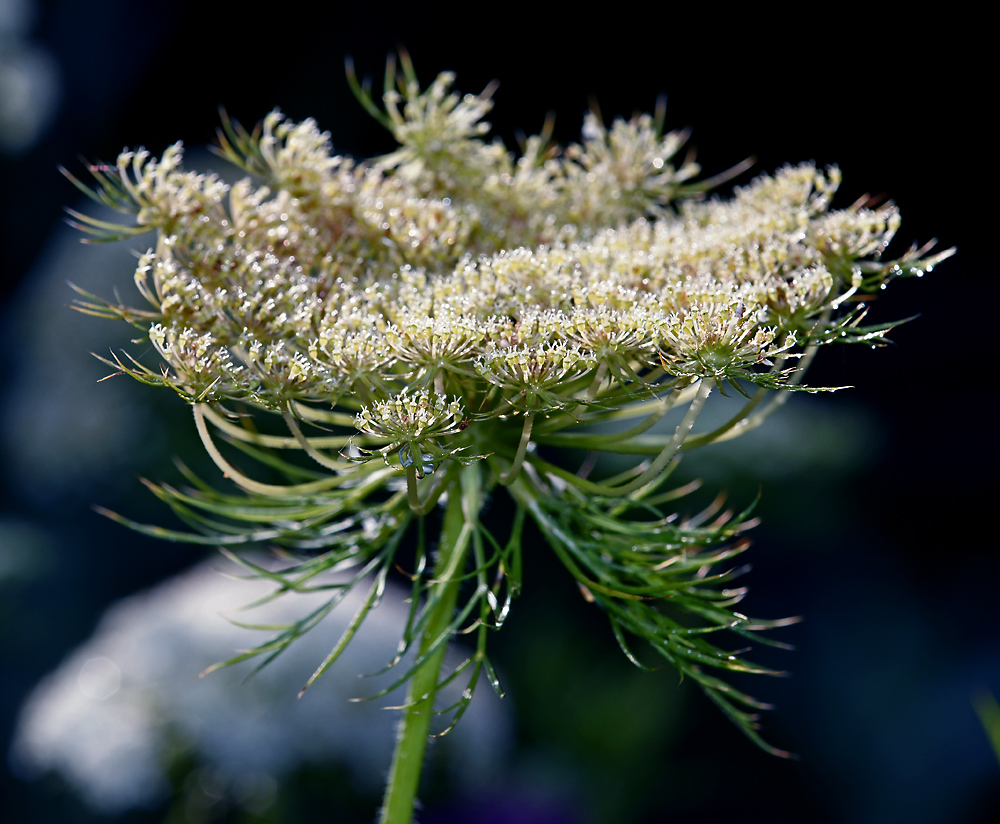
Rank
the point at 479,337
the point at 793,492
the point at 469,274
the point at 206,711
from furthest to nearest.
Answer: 1. the point at 793,492
2. the point at 206,711
3. the point at 469,274
4. the point at 479,337

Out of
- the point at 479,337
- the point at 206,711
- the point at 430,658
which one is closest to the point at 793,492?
the point at 206,711

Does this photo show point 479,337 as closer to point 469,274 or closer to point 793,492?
point 469,274

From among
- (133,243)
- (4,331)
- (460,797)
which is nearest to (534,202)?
Result: (460,797)

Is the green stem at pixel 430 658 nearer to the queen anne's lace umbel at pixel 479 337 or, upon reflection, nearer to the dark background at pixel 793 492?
the queen anne's lace umbel at pixel 479 337

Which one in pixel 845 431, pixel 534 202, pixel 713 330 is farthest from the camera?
pixel 845 431

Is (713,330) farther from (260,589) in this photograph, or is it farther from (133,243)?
(133,243)

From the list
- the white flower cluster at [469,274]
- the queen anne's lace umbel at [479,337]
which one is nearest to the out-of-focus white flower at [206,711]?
the queen anne's lace umbel at [479,337]
